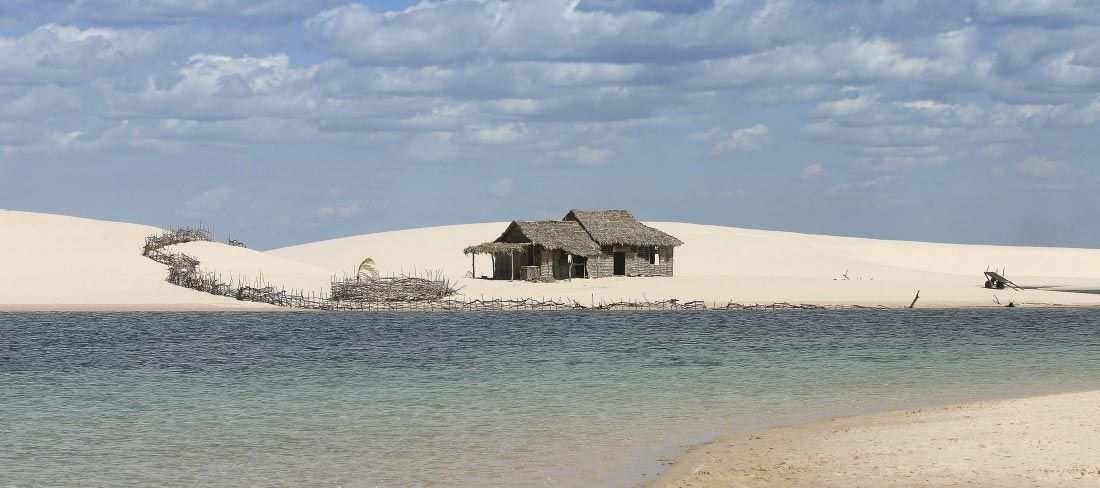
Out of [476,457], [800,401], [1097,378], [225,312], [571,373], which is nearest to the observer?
[476,457]

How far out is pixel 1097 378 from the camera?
27.4 metres

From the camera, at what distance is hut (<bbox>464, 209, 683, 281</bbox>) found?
62469mm

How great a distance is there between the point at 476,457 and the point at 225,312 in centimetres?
3636

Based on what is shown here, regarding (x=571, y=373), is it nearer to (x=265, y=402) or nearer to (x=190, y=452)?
(x=265, y=402)

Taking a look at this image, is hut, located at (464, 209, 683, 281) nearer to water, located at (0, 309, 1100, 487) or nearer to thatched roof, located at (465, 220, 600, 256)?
thatched roof, located at (465, 220, 600, 256)

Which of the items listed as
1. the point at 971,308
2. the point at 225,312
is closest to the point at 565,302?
the point at 225,312

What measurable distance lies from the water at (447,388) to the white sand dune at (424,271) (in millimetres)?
6620

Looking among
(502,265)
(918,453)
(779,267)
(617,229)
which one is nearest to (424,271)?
(502,265)

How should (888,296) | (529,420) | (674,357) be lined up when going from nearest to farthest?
(529,420), (674,357), (888,296)

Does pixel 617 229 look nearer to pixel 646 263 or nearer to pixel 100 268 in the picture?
pixel 646 263

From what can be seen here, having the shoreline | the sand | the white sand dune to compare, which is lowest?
the sand

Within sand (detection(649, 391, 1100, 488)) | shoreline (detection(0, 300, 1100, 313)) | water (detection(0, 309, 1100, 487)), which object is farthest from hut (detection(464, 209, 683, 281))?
sand (detection(649, 391, 1100, 488))

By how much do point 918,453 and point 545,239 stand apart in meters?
47.0

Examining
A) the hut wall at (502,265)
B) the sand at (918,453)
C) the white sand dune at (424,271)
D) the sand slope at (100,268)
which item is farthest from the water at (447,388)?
the hut wall at (502,265)
